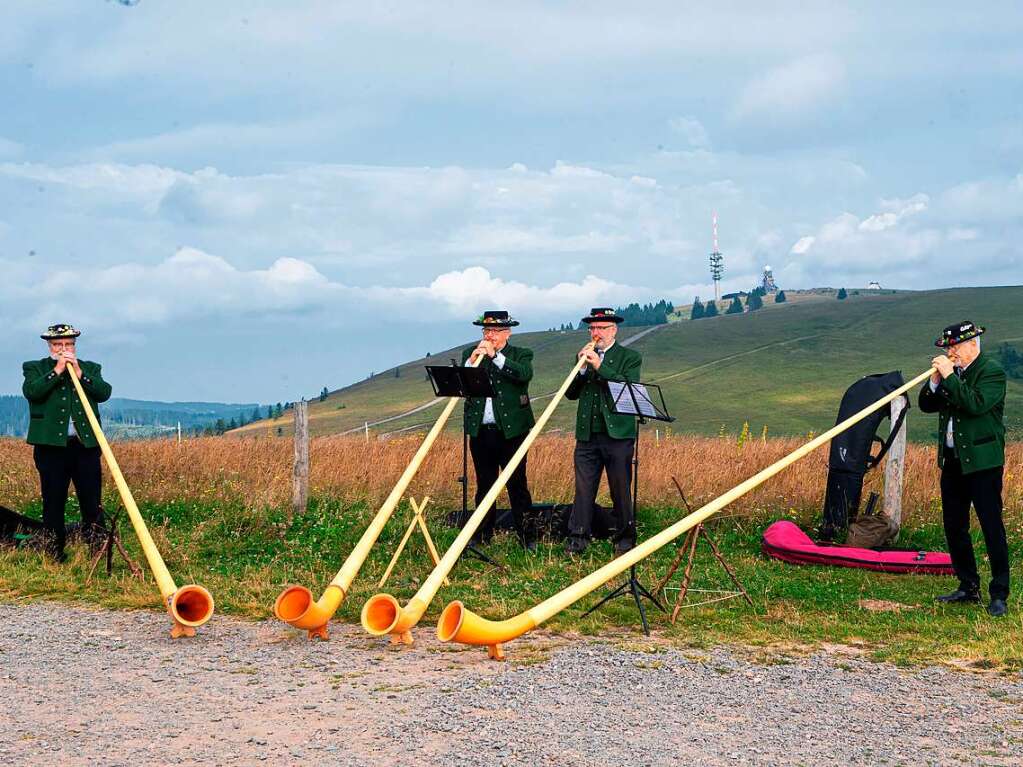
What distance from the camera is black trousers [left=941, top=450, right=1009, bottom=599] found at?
26.5 ft

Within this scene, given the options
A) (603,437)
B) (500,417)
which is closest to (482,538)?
(500,417)

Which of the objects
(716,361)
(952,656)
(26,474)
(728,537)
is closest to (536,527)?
(728,537)

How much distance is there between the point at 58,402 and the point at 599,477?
16.7ft

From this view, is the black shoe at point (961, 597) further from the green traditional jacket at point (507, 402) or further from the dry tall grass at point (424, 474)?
the green traditional jacket at point (507, 402)

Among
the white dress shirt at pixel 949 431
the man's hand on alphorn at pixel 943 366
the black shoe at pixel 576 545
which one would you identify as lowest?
the black shoe at pixel 576 545

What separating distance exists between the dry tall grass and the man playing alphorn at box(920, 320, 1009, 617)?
4002 millimetres

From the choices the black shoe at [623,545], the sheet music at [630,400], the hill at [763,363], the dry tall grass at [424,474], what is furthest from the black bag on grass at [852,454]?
the hill at [763,363]

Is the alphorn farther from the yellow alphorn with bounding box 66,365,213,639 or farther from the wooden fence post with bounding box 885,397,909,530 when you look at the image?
the wooden fence post with bounding box 885,397,909,530

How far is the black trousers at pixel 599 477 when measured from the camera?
33.6 ft

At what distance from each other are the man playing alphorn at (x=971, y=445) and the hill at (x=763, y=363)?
188 feet

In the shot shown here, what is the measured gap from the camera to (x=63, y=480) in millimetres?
10133

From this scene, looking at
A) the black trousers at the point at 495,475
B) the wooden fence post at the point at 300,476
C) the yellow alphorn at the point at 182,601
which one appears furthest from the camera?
the wooden fence post at the point at 300,476

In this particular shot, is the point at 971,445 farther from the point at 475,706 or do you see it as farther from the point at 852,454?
the point at 475,706

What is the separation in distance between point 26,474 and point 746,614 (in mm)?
10488
